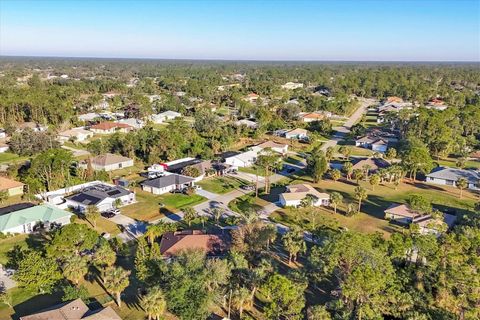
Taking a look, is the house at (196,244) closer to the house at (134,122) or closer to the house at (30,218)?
the house at (30,218)

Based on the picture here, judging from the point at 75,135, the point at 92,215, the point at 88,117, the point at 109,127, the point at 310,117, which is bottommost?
the point at 92,215

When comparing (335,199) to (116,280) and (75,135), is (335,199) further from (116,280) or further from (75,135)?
(75,135)

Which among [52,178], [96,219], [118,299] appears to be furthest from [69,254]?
[52,178]

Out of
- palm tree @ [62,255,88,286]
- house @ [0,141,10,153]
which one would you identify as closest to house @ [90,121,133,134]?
house @ [0,141,10,153]

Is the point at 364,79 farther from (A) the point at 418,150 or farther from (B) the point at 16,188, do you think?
(B) the point at 16,188

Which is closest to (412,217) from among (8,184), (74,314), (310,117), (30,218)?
(74,314)

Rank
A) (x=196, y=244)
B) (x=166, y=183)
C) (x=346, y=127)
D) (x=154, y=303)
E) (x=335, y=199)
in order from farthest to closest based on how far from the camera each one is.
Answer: (x=346, y=127) < (x=166, y=183) < (x=335, y=199) < (x=196, y=244) < (x=154, y=303)

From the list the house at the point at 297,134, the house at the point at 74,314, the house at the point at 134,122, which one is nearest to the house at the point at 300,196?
the house at the point at 74,314
